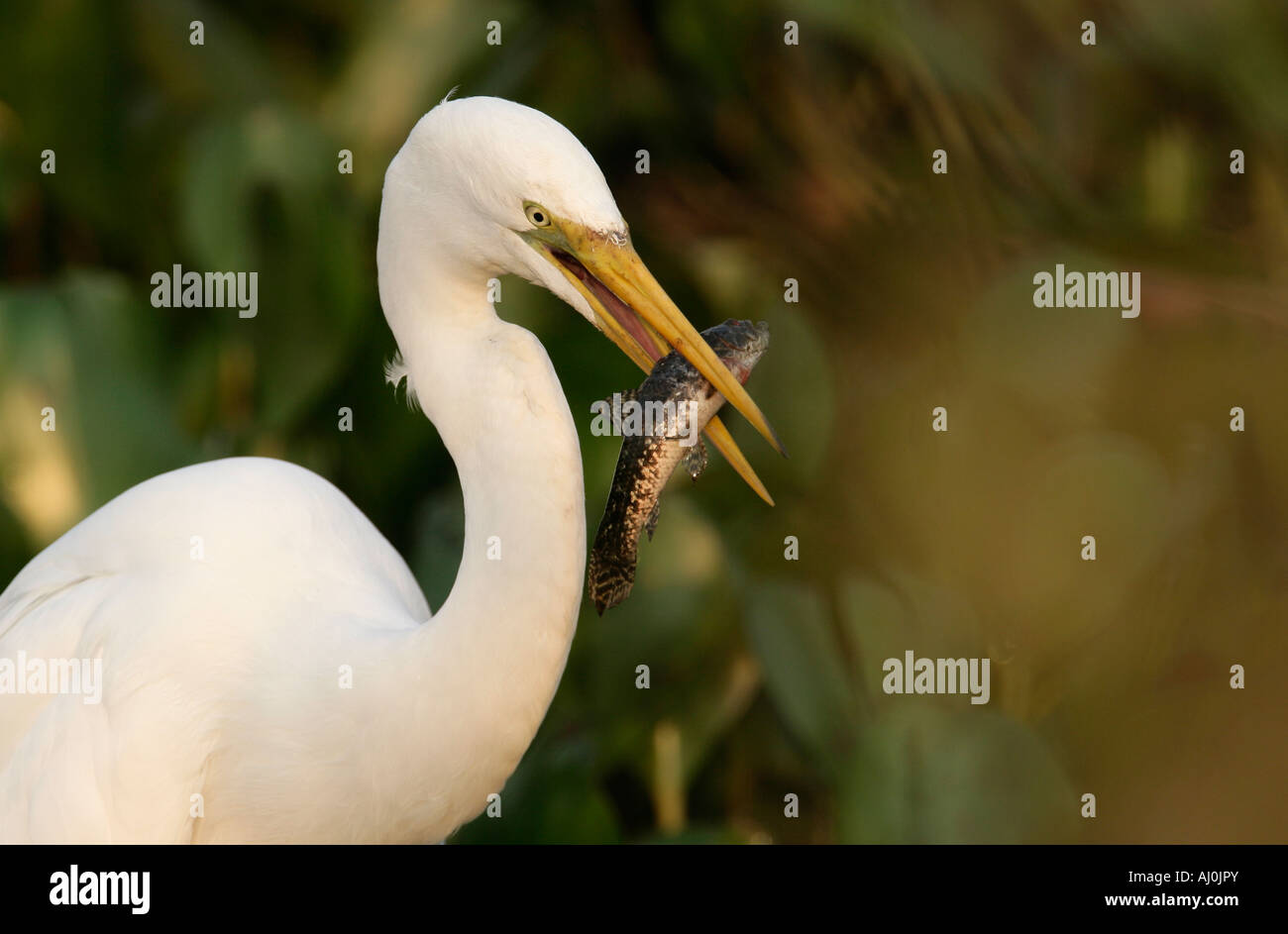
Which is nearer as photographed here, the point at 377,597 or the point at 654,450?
the point at 654,450

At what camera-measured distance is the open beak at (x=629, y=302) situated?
3.67 ft

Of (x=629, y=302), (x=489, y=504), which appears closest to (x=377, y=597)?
(x=489, y=504)

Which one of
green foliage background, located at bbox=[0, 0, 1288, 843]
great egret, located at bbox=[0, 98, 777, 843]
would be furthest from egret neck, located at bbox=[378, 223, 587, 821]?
green foliage background, located at bbox=[0, 0, 1288, 843]

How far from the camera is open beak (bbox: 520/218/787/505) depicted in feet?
3.67

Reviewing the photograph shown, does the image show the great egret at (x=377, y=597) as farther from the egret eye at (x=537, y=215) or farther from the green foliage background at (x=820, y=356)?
the green foliage background at (x=820, y=356)

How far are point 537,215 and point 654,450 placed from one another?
261mm

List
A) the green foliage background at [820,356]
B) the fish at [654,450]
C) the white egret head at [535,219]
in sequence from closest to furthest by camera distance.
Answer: the white egret head at [535,219]
the fish at [654,450]
the green foliage background at [820,356]

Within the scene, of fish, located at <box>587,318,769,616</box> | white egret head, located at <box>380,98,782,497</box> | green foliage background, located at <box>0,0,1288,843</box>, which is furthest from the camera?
green foliage background, located at <box>0,0,1288,843</box>

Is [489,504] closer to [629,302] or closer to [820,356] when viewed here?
[629,302]

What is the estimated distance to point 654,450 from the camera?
4.21 feet

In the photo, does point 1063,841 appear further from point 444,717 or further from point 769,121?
point 769,121

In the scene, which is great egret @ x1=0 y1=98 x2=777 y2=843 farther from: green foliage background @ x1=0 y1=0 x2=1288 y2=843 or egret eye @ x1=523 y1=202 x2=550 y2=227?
green foliage background @ x1=0 y1=0 x2=1288 y2=843

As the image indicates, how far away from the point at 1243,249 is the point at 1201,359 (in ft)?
0.88

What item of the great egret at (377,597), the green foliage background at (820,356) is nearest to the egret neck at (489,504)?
the great egret at (377,597)
